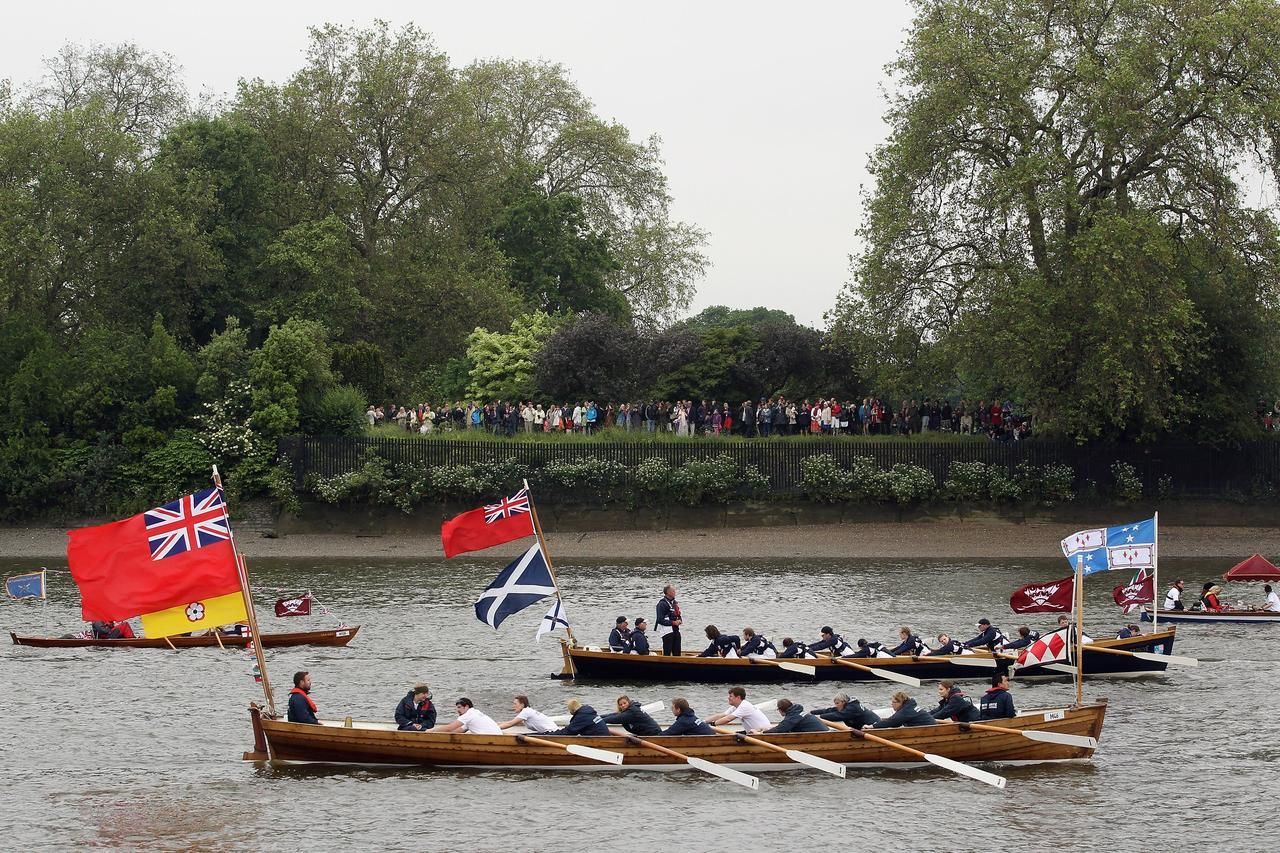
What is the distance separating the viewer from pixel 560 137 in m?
95.1

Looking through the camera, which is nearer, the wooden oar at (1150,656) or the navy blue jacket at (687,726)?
the navy blue jacket at (687,726)

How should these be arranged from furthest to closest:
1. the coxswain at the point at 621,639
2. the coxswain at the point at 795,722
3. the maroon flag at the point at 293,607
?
the maroon flag at the point at 293,607 < the coxswain at the point at 621,639 < the coxswain at the point at 795,722

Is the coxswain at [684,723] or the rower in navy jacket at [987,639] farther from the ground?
the rower in navy jacket at [987,639]

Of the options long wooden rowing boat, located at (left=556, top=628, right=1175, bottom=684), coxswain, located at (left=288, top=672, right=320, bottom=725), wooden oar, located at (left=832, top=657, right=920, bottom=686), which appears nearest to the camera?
coxswain, located at (left=288, top=672, right=320, bottom=725)

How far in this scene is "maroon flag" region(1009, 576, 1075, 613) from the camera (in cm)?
3259

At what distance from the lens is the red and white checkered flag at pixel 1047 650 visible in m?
30.8

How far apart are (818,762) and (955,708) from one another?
104 inches

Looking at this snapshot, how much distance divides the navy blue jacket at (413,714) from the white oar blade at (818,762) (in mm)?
6009

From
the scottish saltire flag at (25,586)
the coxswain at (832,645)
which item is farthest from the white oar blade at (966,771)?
the scottish saltire flag at (25,586)

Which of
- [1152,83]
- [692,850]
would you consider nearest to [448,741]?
[692,850]

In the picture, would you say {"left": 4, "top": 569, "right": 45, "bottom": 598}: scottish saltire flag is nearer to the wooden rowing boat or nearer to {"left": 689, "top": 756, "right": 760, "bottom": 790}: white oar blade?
the wooden rowing boat

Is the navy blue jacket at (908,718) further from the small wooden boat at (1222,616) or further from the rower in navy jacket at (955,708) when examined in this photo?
the small wooden boat at (1222,616)

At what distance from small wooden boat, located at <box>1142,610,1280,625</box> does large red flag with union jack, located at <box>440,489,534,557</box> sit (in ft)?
54.8

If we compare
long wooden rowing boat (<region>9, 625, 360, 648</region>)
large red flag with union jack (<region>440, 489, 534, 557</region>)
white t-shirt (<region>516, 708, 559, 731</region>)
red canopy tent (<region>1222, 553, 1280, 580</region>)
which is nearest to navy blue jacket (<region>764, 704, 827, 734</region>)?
white t-shirt (<region>516, 708, 559, 731</region>)
